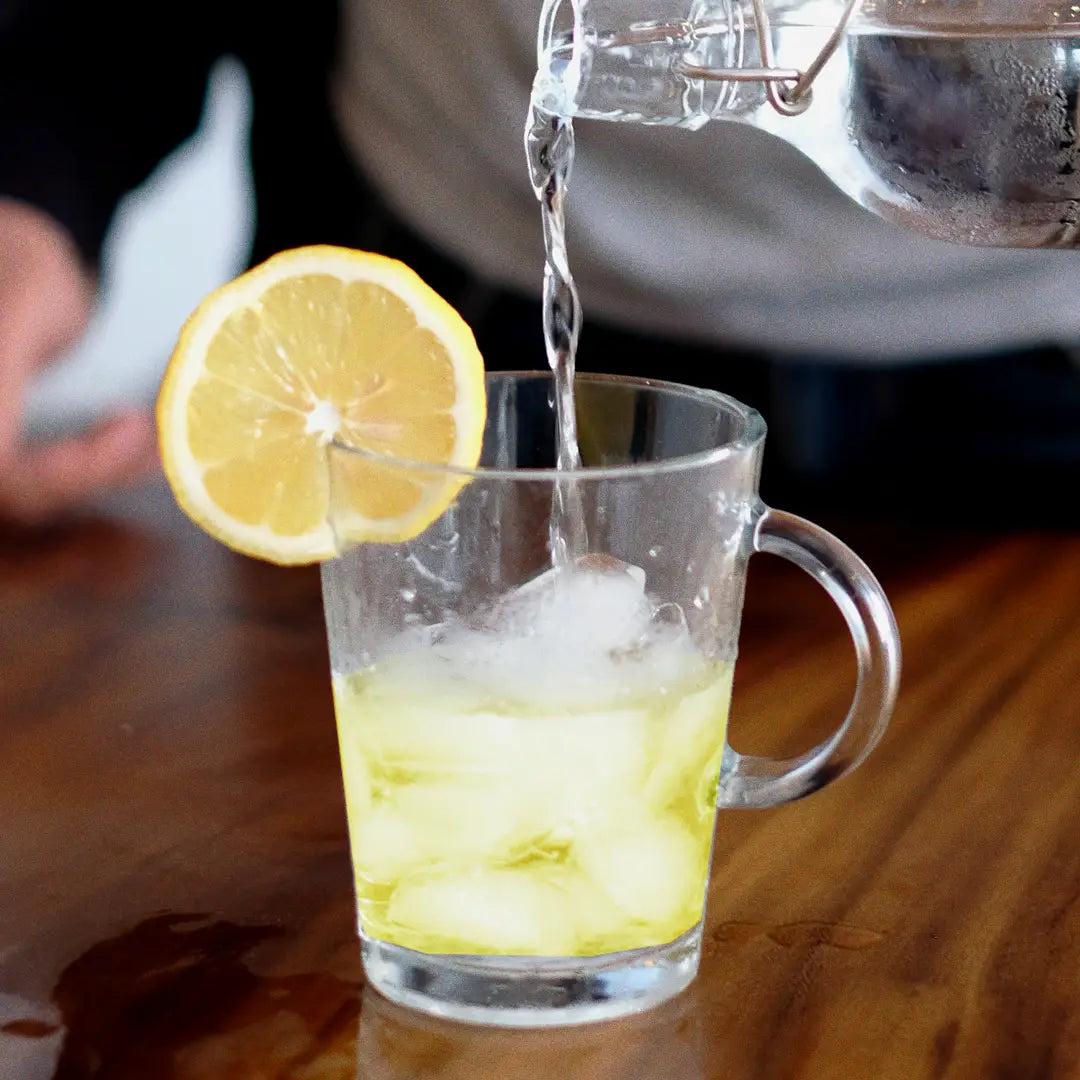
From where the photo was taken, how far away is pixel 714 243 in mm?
1257

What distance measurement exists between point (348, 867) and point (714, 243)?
71cm

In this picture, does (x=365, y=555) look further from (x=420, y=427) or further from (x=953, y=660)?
(x=953, y=660)

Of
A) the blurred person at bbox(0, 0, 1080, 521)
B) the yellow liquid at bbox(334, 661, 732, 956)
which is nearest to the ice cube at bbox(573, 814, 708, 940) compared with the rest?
the yellow liquid at bbox(334, 661, 732, 956)

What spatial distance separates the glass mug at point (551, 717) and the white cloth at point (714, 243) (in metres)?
0.66

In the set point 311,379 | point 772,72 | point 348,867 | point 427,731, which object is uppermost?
point 772,72

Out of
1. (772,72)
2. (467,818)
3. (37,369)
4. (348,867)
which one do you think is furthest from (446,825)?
(37,369)

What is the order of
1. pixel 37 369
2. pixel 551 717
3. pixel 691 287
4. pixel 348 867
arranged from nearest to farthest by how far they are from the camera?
pixel 551 717 < pixel 348 867 < pixel 691 287 < pixel 37 369

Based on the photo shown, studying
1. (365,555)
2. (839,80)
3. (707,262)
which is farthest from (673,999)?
(707,262)

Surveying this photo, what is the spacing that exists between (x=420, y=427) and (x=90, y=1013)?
0.82 feet

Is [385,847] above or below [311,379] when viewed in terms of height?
below

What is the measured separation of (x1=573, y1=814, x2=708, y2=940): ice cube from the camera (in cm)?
58

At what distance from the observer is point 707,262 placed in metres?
1.25

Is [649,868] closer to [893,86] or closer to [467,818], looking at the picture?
[467,818]

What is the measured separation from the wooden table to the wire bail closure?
0.32m
